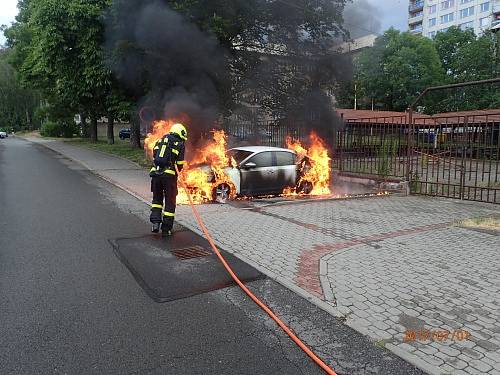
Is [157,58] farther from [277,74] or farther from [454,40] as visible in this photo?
[454,40]

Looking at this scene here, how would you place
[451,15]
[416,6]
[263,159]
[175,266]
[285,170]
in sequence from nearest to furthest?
1. [175,266]
2. [263,159]
3. [285,170]
4. [451,15]
5. [416,6]

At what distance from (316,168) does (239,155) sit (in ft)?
8.15

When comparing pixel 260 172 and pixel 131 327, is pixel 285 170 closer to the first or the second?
pixel 260 172

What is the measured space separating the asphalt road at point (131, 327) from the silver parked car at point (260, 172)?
454cm

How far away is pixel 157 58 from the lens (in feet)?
41.0

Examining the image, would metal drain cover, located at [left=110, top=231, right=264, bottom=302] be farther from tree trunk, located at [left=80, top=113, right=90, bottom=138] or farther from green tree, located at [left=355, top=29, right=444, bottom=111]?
green tree, located at [left=355, top=29, right=444, bottom=111]

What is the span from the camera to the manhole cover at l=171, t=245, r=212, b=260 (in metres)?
5.52

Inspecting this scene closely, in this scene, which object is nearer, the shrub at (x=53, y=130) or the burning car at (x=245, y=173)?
the burning car at (x=245, y=173)

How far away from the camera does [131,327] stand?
11.6 feet

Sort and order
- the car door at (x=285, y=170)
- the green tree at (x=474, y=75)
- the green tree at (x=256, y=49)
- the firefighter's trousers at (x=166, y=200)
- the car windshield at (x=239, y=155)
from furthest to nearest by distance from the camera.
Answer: the green tree at (x=474, y=75) → the green tree at (x=256, y=49) → the car door at (x=285, y=170) → the car windshield at (x=239, y=155) → the firefighter's trousers at (x=166, y=200)

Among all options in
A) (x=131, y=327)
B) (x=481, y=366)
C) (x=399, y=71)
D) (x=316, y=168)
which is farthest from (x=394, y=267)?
(x=399, y=71)

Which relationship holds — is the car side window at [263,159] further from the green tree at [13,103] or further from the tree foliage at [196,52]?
the green tree at [13,103]

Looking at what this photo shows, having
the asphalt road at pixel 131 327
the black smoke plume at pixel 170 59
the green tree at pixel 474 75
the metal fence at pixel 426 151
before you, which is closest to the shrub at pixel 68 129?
the black smoke plume at pixel 170 59

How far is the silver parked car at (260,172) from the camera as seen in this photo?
995 centimetres
